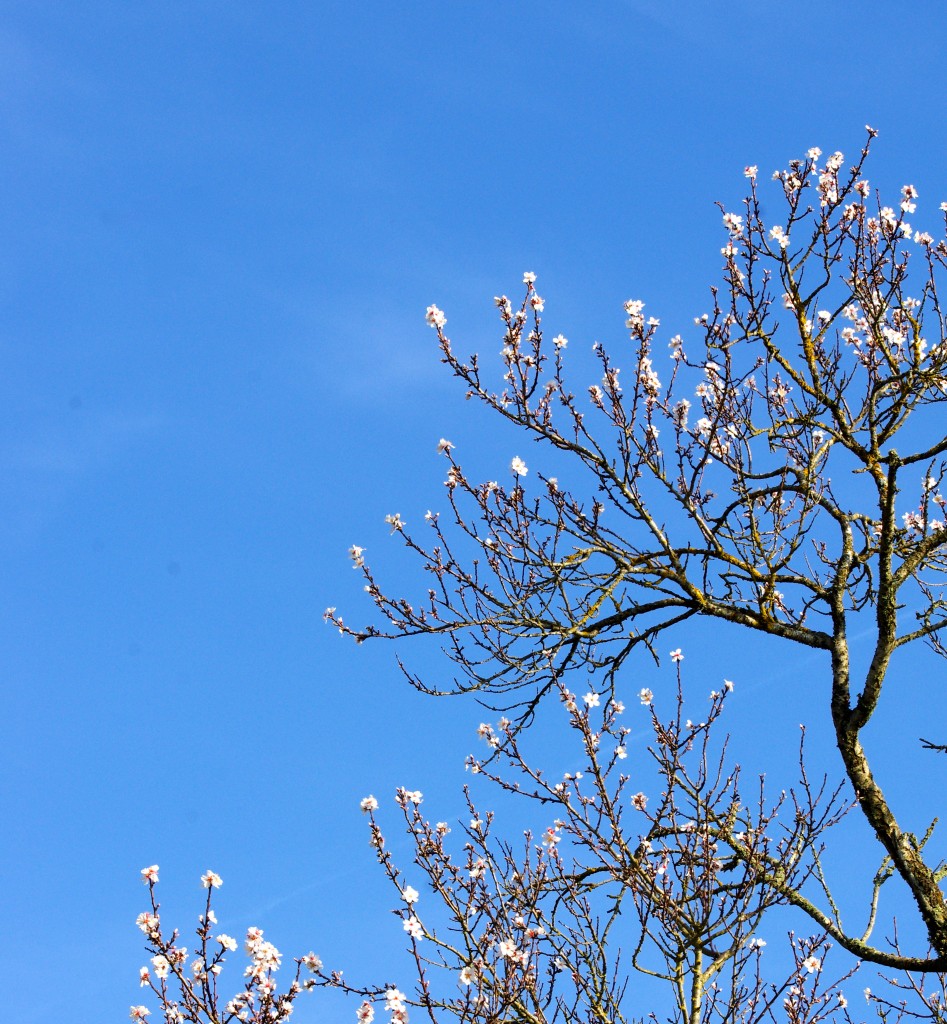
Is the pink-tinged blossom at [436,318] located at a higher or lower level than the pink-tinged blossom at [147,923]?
higher

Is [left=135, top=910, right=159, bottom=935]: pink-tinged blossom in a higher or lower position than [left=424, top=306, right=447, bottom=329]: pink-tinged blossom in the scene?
lower

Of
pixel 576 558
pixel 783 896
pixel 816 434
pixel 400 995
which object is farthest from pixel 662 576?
pixel 400 995

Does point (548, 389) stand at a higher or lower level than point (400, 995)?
higher

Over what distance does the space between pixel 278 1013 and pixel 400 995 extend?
1.99 ft

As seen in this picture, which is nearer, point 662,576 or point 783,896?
point 783,896

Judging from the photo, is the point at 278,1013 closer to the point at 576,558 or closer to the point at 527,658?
the point at 527,658

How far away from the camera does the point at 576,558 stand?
660 centimetres

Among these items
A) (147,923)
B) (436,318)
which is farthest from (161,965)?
(436,318)

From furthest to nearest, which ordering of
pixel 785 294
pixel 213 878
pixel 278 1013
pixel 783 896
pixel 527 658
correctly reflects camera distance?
pixel 785 294
pixel 527 658
pixel 783 896
pixel 213 878
pixel 278 1013

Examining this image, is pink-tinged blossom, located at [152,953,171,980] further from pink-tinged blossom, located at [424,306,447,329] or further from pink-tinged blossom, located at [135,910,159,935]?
pink-tinged blossom, located at [424,306,447,329]

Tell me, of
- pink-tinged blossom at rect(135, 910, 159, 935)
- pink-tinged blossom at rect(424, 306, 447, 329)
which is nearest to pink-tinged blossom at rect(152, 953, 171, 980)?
pink-tinged blossom at rect(135, 910, 159, 935)

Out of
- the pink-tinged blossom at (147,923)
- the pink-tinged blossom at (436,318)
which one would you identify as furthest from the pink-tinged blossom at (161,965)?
the pink-tinged blossom at (436,318)

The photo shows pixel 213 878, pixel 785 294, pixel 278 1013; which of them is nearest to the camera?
pixel 278 1013

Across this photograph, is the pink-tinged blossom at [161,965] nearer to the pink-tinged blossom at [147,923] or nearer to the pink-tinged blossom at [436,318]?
the pink-tinged blossom at [147,923]
